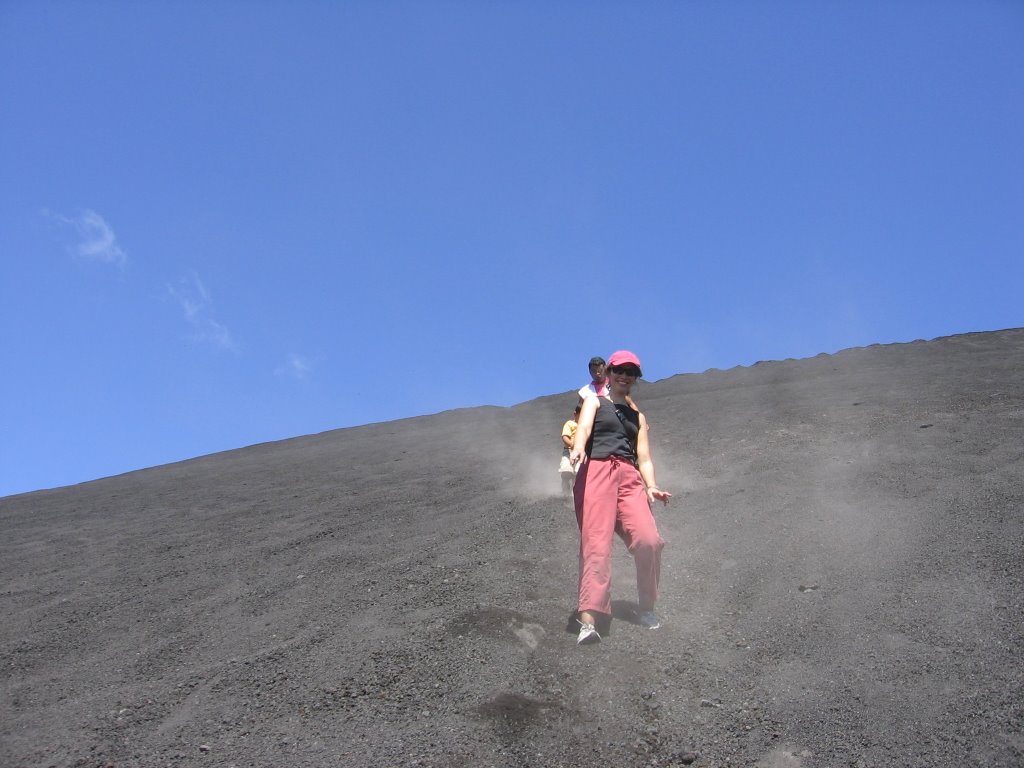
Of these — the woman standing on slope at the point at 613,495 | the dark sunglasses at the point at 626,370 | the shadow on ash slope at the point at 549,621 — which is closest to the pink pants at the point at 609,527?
the woman standing on slope at the point at 613,495

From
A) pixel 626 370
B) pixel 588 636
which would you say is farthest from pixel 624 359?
pixel 588 636

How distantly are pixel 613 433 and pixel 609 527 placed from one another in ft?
1.82

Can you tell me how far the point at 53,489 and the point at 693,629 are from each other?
1200 centimetres

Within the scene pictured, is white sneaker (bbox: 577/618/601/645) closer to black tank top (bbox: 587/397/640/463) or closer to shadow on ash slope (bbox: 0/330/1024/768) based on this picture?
shadow on ash slope (bbox: 0/330/1024/768)

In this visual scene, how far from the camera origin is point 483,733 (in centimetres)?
325

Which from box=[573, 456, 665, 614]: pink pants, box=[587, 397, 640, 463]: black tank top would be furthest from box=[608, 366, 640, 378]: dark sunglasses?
box=[573, 456, 665, 614]: pink pants

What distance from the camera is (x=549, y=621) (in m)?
4.33

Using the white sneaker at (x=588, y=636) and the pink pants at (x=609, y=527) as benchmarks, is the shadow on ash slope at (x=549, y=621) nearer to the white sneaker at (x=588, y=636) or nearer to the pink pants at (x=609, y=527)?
the white sneaker at (x=588, y=636)

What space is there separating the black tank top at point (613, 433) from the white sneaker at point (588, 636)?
0.93 meters

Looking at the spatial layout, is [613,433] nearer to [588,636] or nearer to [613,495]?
[613,495]

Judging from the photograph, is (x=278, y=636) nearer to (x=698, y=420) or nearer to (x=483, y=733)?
(x=483, y=733)

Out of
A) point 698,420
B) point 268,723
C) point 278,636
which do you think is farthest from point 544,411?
point 268,723

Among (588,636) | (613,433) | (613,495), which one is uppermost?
(613,433)

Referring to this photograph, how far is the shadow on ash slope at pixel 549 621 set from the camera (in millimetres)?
3166
